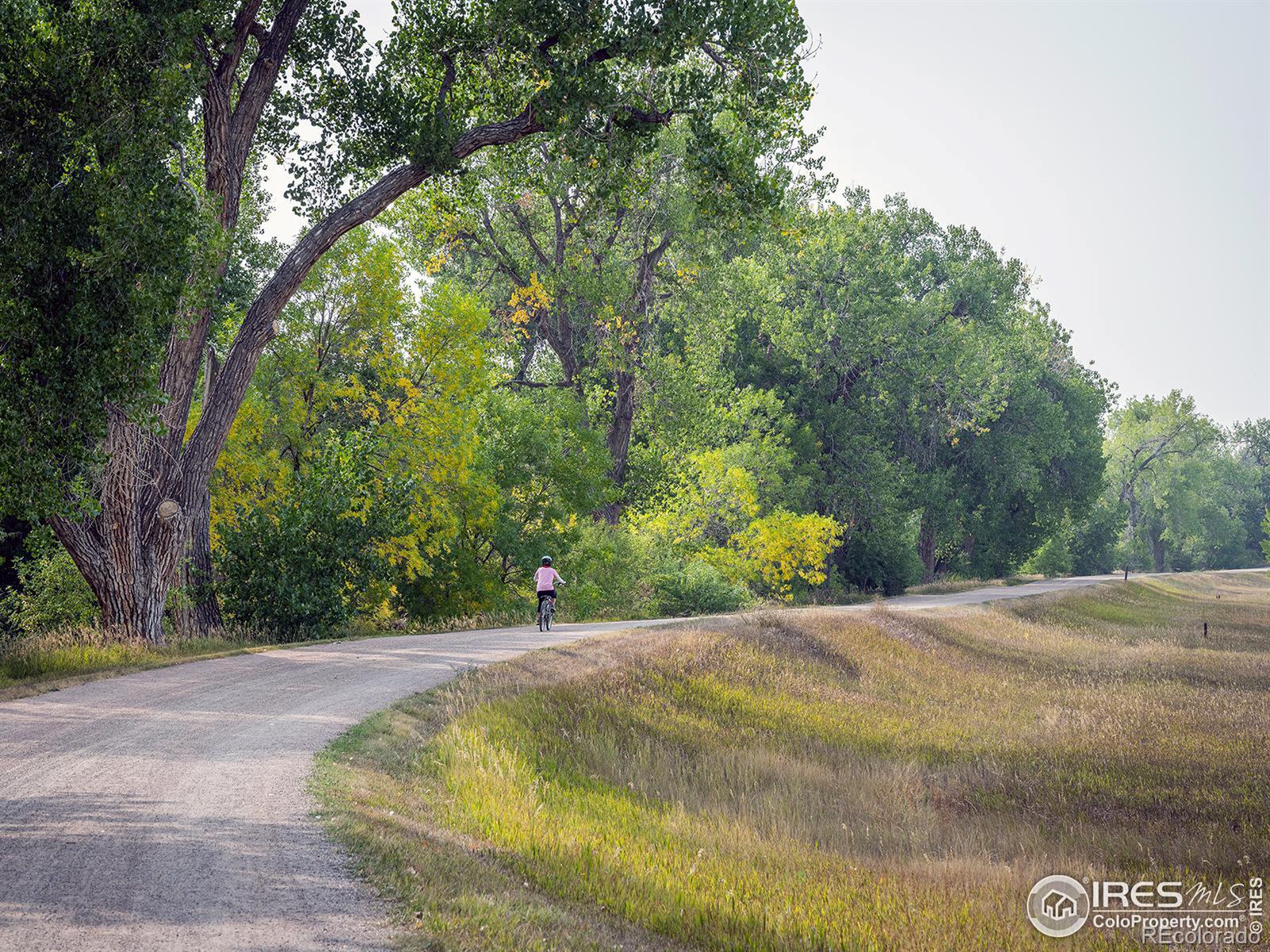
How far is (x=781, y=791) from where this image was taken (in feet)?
36.7

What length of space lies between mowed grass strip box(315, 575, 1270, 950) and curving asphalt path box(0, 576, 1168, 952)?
0.41m

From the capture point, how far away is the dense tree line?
39.4ft

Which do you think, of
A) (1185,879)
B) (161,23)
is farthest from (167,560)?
(1185,879)

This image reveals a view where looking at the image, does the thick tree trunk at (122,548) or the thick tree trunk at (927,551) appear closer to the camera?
the thick tree trunk at (122,548)

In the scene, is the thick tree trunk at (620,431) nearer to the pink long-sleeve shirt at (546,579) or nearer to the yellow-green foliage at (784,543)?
the yellow-green foliage at (784,543)

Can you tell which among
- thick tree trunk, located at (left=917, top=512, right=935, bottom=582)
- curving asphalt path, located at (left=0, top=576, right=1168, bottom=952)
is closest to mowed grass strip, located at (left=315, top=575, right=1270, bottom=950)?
curving asphalt path, located at (left=0, top=576, right=1168, bottom=952)

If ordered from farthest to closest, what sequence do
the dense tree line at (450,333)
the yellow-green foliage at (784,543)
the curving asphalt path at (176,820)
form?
the yellow-green foliage at (784,543) → the dense tree line at (450,333) → the curving asphalt path at (176,820)

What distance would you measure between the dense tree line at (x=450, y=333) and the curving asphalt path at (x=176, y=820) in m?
3.84

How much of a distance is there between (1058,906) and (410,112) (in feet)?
56.6

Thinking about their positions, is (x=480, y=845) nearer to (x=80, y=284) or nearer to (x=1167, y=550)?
(x=80, y=284)

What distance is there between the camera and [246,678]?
12906mm

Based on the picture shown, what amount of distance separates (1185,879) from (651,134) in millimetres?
14307

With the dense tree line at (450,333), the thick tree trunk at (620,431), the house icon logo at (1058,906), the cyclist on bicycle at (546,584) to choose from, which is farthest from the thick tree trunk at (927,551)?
the house icon logo at (1058,906)

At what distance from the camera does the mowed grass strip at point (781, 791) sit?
643 centimetres
